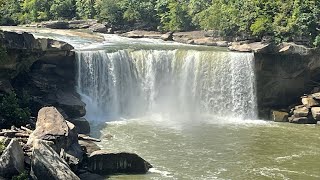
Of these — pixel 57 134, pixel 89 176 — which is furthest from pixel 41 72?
pixel 89 176

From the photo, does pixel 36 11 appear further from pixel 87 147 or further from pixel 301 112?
pixel 87 147

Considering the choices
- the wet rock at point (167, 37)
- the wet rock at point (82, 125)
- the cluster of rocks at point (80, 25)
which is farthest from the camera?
the cluster of rocks at point (80, 25)

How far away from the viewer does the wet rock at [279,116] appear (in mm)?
30403

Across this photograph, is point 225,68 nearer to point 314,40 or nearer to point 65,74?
point 314,40

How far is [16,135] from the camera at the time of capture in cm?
1900

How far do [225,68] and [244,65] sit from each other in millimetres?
1225

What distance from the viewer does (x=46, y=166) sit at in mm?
16422

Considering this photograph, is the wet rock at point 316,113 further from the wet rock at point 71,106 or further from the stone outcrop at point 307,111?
the wet rock at point 71,106

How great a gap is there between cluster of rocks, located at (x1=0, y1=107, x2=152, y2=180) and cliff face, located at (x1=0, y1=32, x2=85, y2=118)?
16.9 ft

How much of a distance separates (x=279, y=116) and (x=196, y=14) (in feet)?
74.5

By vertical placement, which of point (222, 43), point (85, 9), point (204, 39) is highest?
point (85, 9)

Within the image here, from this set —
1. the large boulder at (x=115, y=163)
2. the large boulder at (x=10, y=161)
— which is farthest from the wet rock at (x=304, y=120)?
the large boulder at (x=10, y=161)

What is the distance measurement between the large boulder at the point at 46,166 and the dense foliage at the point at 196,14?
1194 cm

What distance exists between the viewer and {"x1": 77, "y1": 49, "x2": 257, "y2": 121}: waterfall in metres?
30.8
